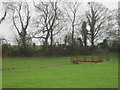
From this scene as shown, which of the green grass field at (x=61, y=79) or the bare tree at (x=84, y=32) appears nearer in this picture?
the green grass field at (x=61, y=79)

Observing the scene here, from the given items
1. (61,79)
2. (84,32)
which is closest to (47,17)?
(84,32)

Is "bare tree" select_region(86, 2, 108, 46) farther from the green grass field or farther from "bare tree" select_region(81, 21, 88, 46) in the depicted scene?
the green grass field

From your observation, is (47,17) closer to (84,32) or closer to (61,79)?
(84,32)

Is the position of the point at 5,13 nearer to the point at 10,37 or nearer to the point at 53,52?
the point at 10,37

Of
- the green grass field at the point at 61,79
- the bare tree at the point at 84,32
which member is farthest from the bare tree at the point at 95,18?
the green grass field at the point at 61,79

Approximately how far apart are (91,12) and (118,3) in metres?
7.72

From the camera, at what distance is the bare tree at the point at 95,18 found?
40.8 meters

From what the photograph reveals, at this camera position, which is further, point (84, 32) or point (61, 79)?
point (84, 32)

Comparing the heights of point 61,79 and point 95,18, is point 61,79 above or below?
below

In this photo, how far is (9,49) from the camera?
110ft

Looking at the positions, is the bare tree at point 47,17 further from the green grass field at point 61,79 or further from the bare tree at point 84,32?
the green grass field at point 61,79

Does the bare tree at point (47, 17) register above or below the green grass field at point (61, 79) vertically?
above

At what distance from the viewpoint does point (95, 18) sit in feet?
135

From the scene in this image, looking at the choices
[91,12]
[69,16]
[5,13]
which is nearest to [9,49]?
[5,13]
